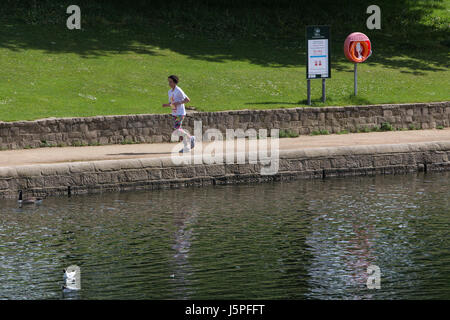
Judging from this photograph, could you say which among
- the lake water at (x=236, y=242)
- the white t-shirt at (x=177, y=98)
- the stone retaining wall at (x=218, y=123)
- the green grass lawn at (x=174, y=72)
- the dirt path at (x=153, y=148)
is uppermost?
the green grass lawn at (x=174, y=72)

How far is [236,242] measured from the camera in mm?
12227

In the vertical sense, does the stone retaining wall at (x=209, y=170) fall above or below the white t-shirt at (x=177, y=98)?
below

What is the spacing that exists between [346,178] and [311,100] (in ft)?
20.6

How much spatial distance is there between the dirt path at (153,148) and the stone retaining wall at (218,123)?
0.40m

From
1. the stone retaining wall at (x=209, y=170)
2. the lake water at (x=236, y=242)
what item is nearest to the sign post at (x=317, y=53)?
the stone retaining wall at (x=209, y=170)

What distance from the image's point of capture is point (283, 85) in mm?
25875

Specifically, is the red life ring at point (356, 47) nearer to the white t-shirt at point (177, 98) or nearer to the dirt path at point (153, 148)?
the dirt path at point (153, 148)

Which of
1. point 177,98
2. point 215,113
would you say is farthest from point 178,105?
A: point 215,113

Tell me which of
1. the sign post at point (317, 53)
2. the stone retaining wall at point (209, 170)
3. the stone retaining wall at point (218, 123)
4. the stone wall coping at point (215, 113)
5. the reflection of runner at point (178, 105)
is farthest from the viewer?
the sign post at point (317, 53)

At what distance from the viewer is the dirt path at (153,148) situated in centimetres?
1803

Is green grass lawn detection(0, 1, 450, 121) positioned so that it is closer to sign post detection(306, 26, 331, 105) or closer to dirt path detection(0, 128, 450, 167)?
Result: sign post detection(306, 26, 331, 105)

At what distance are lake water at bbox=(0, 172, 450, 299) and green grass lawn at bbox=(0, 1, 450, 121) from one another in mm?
6663

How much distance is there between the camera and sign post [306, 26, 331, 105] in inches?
926
